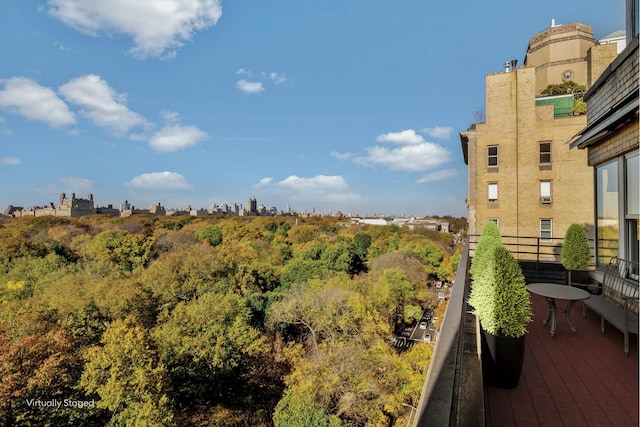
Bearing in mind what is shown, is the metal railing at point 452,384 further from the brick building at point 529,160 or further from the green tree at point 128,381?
the brick building at point 529,160

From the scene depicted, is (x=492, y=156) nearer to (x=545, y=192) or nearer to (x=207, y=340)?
(x=545, y=192)

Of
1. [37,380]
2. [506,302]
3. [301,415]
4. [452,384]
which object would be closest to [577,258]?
[506,302]

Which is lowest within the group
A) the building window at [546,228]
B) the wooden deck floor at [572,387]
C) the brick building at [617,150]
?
the wooden deck floor at [572,387]

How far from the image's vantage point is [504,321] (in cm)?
335

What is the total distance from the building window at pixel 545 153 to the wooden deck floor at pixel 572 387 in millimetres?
13042

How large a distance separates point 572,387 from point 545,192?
1491 cm

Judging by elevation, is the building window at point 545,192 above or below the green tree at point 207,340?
above

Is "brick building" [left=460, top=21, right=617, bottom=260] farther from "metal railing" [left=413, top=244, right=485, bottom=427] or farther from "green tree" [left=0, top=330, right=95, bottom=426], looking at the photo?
"green tree" [left=0, top=330, right=95, bottom=426]

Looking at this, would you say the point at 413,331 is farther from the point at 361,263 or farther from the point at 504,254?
the point at 504,254

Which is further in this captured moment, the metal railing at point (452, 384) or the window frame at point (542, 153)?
the window frame at point (542, 153)

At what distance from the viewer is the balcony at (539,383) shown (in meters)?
2.01

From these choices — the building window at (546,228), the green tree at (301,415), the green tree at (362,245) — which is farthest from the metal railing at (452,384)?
the green tree at (362,245)

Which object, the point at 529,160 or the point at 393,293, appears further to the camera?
the point at 393,293

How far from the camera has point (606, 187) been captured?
6176mm
